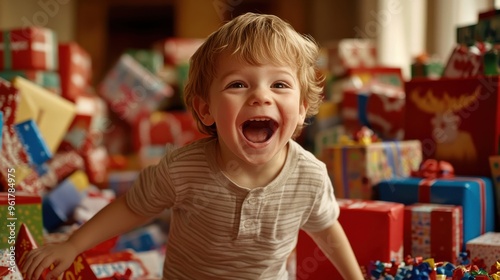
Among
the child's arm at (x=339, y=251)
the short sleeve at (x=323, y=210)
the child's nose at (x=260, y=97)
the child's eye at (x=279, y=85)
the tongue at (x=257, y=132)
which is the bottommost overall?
the child's arm at (x=339, y=251)

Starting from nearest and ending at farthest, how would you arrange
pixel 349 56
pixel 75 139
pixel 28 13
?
1. pixel 75 139
2. pixel 349 56
3. pixel 28 13

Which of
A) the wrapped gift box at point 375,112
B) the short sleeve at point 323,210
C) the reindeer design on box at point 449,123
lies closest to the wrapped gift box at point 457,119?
the reindeer design on box at point 449,123

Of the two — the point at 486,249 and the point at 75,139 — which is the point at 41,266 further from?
the point at 75,139

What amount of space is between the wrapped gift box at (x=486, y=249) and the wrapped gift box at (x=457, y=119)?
0.23 m

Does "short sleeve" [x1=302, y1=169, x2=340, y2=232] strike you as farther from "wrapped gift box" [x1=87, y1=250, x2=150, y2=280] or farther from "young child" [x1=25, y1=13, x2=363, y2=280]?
"wrapped gift box" [x1=87, y1=250, x2=150, y2=280]

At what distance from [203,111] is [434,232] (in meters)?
0.54

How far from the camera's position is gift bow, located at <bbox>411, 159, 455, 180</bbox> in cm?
131

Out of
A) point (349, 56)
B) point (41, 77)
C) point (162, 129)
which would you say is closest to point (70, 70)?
point (41, 77)

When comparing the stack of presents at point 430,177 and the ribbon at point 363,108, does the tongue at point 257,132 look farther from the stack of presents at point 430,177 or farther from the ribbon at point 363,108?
the ribbon at point 363,108

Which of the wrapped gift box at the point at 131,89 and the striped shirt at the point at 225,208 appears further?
the wrapped gift box at the point at 131,89

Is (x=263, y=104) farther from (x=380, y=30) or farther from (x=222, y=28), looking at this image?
(x=380, y=30)

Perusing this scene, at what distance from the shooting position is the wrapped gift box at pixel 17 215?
41.7 inches

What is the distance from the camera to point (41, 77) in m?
1.95

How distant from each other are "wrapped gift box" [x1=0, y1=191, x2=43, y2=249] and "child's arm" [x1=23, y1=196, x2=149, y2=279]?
0.18m
